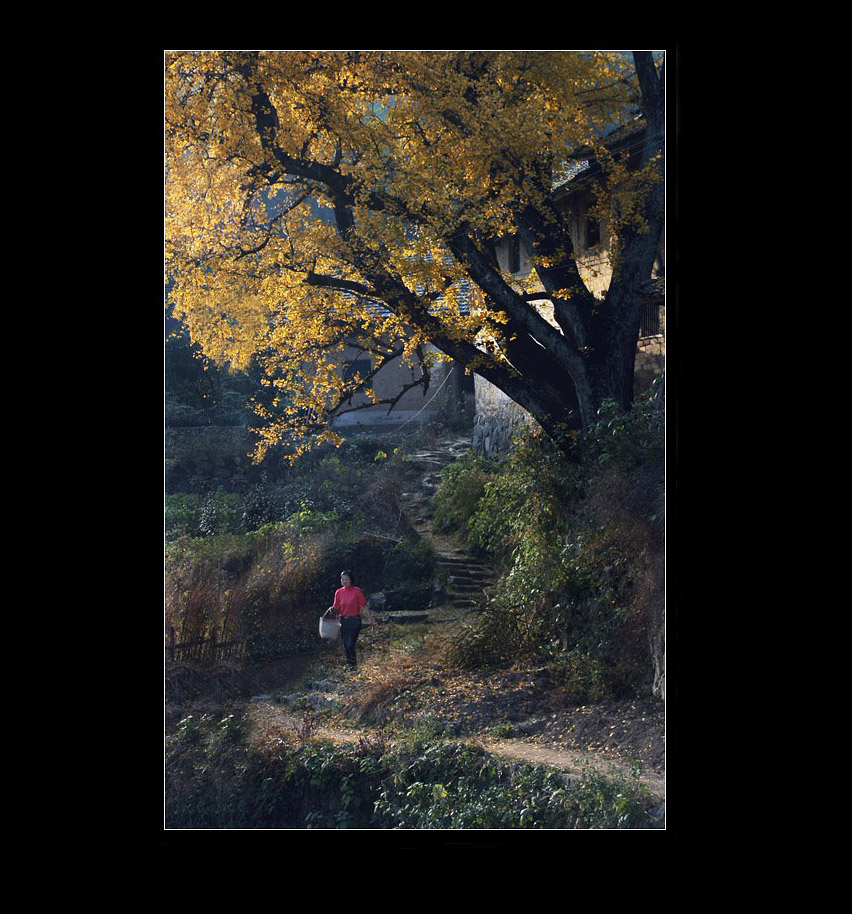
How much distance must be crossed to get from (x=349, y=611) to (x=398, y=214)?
9.48 feet

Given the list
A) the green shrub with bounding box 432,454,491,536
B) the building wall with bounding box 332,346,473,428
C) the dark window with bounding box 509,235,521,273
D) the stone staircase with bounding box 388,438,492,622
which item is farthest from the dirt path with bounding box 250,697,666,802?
the dark window with bounding box 509,235,521,273

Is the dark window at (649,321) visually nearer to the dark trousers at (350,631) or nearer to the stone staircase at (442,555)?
the stone staircase at (442,555)

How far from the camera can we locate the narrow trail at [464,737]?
4.84 metres

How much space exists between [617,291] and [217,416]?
356cm

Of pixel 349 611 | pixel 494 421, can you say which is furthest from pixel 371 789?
pixel 494 421

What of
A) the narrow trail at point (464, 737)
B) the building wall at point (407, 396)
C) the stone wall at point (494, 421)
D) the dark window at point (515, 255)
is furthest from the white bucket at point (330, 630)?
the dark window at point (515, 255)

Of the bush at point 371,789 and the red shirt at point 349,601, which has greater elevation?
the red shirt at point 349,601

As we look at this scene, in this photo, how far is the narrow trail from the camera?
4844mm

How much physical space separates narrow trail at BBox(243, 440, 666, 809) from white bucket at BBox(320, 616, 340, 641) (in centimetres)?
23

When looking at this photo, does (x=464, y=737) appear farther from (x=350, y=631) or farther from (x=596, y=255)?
(x=596, y=255)

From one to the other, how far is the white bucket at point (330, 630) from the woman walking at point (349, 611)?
36 millimetres

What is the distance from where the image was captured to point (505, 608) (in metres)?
6.15

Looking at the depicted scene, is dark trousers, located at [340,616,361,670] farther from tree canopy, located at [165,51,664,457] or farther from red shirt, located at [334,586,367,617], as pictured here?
tree canopy, located at [165,51,664,457]
